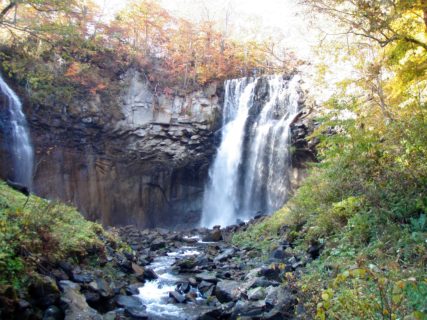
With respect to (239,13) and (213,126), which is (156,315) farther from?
(239,13)

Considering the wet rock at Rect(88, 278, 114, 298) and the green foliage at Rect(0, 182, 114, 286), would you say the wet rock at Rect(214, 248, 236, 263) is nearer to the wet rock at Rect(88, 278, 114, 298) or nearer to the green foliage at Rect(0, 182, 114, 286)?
the green foliage at Rect(0, 182, 114, 286)

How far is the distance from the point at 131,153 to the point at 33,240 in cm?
1482

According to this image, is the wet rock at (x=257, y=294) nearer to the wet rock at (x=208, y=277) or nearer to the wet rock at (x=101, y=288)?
the wet rock at (x=208, y=277)

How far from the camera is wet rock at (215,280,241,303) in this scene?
6445mm

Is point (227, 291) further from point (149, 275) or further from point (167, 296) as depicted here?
point (149, 275)

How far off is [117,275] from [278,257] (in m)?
3.49

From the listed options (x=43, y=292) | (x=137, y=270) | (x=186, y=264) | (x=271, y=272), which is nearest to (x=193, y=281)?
(x=137, y=270)

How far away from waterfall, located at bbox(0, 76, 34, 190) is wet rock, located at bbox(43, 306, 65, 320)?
14.3 meters

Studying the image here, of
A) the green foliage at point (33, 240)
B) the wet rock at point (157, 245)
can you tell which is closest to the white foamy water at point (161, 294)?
the green foliage at point (33, 240)

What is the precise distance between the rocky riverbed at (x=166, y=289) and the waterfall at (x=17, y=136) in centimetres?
1051

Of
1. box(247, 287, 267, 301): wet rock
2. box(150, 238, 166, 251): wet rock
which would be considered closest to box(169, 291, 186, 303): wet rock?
box(247, 287, 267, 301): wet rock

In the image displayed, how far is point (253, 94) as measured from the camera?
824 inches

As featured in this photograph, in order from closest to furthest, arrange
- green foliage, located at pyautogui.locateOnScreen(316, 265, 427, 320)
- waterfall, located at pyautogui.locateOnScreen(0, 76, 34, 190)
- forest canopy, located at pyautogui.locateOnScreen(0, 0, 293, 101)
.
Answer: green foliage, located at pyautogui.locateOnScreen(316, 265, 427, 320) < waterfall, located at pyautogui.locateOnScreen(0, 76, 34, 190) < forest canopy, located at pyautogui.locateOnScreen(0, 0, 293, 101)

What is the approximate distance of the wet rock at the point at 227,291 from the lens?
6.45m
